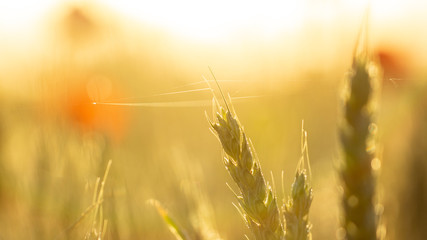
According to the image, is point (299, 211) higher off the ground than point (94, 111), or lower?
higher

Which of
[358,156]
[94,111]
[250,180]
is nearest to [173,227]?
[250,180]

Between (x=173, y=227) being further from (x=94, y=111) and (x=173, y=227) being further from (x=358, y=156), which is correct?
(x=94, y=111)

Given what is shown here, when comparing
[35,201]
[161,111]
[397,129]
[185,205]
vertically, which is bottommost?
[161,111]

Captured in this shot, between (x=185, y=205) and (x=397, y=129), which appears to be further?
(x=397, y=129)

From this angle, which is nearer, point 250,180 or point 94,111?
point 250,180

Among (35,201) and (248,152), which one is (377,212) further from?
(35,201)

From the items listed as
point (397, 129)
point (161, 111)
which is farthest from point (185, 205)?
point (161, 111)

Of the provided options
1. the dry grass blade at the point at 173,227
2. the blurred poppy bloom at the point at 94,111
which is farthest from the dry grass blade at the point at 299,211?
the blurred poppy bloom at the point at 94,111

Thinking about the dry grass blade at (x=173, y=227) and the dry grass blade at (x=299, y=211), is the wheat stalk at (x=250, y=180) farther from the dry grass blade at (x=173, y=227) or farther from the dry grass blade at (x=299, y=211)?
the dry grass blade at (x=173, y=227)

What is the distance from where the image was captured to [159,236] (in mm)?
2023

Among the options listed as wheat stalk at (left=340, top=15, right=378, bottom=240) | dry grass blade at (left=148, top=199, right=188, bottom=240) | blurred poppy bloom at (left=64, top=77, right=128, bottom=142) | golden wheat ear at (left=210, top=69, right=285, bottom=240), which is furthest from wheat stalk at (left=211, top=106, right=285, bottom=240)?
blurred poppy bloom at (left=64, top=77, right=128, bottom=142)

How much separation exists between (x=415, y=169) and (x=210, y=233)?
1278 mm

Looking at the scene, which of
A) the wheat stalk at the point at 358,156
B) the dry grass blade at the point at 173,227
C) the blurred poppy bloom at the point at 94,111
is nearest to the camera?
the wheat stalk at the point at 358,156

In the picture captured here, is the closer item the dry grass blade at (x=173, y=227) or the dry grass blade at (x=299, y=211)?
the dry grass blade at (x=299, y=211)
